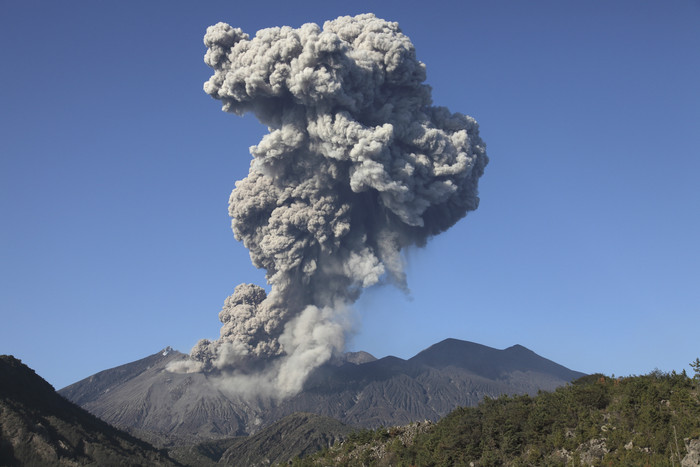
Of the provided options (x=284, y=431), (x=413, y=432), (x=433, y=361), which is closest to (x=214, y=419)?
(x=284, y=431)

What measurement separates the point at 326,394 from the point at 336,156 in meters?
83.8

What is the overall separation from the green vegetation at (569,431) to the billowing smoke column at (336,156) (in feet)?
156

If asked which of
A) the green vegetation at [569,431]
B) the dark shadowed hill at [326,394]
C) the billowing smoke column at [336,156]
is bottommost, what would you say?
the green vegetation at [569,431]

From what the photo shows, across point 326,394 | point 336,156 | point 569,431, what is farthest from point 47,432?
point 326,394

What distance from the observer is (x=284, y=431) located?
11438 cm

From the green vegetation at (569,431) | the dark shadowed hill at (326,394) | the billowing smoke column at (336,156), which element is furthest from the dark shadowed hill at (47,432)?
the dark shadowed hill at (326,394)

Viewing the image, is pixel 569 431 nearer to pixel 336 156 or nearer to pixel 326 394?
pixel 336 156

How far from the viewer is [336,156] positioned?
8719 centimetres

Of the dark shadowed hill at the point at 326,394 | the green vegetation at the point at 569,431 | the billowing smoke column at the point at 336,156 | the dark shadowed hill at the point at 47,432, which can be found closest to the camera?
the green vegetation at the point at 569,431

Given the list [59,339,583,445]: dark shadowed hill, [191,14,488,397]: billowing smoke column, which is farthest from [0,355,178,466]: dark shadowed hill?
[59,339,583,445]: dark shadowed hill

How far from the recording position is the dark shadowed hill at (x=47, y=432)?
4419 centimetres

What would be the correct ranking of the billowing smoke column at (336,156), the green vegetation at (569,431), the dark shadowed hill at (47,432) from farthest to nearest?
1. the billowing smoke column at (336,156)
2. the dark shadowed hill at (47,432)
3. the green vegetation at (569,431)

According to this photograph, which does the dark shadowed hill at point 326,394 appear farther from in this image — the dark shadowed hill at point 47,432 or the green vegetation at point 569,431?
the green vegetation at point 569,431

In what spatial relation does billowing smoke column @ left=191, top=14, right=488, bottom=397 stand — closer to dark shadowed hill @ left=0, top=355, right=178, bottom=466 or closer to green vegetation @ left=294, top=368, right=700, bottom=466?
dark shadowed hill @ left=0, top=355, right=178, bottom=466
